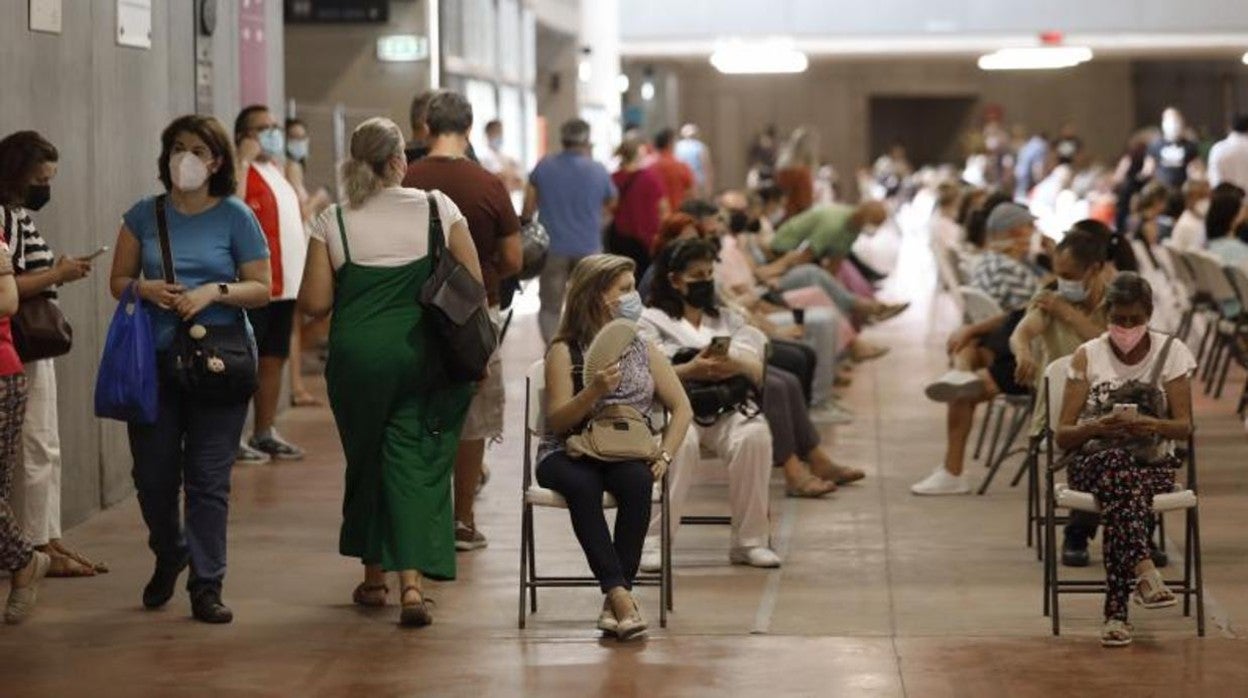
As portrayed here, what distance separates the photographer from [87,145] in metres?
10.3

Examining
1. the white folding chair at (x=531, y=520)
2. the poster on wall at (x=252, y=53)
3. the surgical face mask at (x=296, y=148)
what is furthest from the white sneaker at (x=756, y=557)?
the surgical face mask at (x=296, y=148)

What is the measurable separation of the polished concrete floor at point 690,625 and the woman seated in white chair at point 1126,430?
20cm

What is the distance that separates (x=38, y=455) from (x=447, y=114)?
73.9 inches

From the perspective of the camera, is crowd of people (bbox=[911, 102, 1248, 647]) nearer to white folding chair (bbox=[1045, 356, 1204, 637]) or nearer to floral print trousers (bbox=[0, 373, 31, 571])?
white folding chair (bbox=[1045, 356, 1204, 637])

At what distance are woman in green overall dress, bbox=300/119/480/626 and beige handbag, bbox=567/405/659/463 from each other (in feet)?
1.49

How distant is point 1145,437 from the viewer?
7.94 meters

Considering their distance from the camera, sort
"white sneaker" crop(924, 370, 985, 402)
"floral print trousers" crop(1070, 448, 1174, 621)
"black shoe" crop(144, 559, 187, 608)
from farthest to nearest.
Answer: "white sneaker" crop(924, 370, 985, 402)
"black shoe" crop(144, 559, 187, 608)
"floral print trousers" crop(1070, 448, 1174, 621)

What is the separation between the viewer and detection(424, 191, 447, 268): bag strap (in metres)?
7.98

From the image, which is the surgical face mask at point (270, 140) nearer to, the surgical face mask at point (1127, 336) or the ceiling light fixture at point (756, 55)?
the surgical face mask at point (1127, 336)

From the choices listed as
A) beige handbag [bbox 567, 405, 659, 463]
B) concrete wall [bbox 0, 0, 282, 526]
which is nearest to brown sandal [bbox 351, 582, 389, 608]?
beige handbag [bbox 567, 405, 659, 463]

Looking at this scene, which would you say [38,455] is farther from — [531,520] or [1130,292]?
[1130,292]

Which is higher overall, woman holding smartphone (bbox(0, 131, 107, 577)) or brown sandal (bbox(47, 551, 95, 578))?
woman holding smartphone (bbox(0, 131, 107, 577))

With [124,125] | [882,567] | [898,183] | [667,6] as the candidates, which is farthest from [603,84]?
[882,567]

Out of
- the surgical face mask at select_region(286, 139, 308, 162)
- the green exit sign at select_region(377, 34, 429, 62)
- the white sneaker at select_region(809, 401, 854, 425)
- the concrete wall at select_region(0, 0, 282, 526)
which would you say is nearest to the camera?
the concrete wall at select_region(0, 0, 282, 526)
